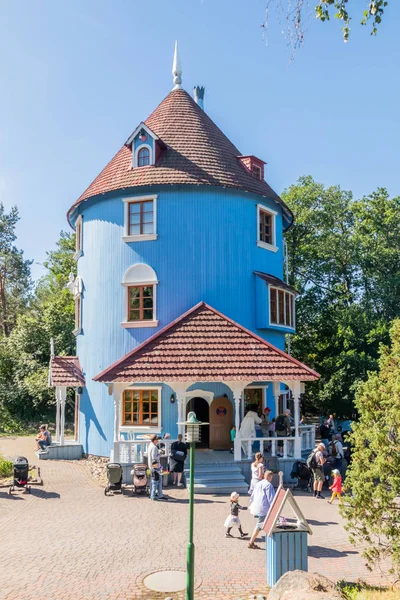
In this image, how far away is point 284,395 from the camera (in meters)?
24.2

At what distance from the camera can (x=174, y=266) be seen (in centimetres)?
2139

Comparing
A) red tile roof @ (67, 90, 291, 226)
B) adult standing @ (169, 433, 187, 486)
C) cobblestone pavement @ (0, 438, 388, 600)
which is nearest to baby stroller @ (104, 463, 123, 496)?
cobblestone pavement @ (0, 438, 388, 600)

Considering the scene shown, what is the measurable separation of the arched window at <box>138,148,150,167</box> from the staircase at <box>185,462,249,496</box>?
12547 mm

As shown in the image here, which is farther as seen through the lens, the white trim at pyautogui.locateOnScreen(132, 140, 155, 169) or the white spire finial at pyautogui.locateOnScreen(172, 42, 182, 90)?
the white spire finial at pyautogui.locateOnScreen(172, 42, 182, 90)

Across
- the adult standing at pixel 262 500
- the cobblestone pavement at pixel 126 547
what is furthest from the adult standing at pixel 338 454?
the adult standing at pixel 262 500

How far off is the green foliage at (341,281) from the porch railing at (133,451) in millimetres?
14427

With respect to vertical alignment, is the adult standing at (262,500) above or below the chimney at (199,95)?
below

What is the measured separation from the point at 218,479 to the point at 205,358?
3.86m

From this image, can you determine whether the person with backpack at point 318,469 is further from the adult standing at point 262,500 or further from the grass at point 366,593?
the grass at point 366,593

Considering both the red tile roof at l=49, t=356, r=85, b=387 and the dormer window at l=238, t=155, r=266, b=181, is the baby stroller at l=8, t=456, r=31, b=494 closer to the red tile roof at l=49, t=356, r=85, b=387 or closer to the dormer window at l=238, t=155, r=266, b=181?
the red tile roof at l=49, t=356, r=85, b=387

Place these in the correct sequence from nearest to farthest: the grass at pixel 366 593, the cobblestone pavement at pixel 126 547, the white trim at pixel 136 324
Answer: the grass at pixel 366 593, the cobblestone pavement at pixel 126 547, the white trim at pixel 136 324

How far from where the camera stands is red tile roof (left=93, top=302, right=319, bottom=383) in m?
17.2

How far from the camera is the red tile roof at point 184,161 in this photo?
21797 mm

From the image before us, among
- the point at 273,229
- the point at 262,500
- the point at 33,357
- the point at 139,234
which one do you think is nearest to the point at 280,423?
the point at 262,500
